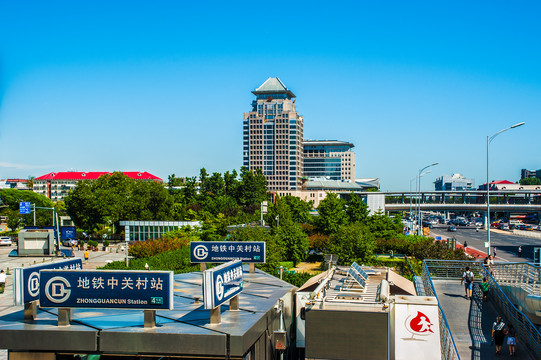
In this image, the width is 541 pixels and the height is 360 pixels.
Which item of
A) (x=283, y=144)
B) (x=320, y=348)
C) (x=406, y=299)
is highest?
(x=283, y=144)

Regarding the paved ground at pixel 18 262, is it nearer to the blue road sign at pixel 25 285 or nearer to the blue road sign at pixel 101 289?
the blue road sign at pixel 25 285

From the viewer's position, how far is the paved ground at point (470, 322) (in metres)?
15.9

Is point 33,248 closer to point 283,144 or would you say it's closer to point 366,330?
point 366,330

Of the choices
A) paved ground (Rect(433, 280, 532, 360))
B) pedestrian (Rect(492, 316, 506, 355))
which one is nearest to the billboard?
paved ground (Rect(433, 280, 532, 360))

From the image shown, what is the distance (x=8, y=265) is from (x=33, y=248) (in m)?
6.81

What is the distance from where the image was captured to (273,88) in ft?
625

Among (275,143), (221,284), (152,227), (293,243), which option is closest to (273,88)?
(275,143)

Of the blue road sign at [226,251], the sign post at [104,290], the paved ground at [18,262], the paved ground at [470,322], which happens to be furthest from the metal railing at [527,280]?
the paved ground at [18,262]

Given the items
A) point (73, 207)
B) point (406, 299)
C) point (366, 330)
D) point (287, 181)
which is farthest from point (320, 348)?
point (287, 181)

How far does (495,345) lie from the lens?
16.5 meters

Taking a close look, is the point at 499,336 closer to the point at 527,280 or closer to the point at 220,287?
the point at 527,280

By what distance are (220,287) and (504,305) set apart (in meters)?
14.2

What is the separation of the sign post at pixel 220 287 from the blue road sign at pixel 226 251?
5709 millimetres

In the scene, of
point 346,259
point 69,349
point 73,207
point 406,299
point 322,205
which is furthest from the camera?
point 73,207
